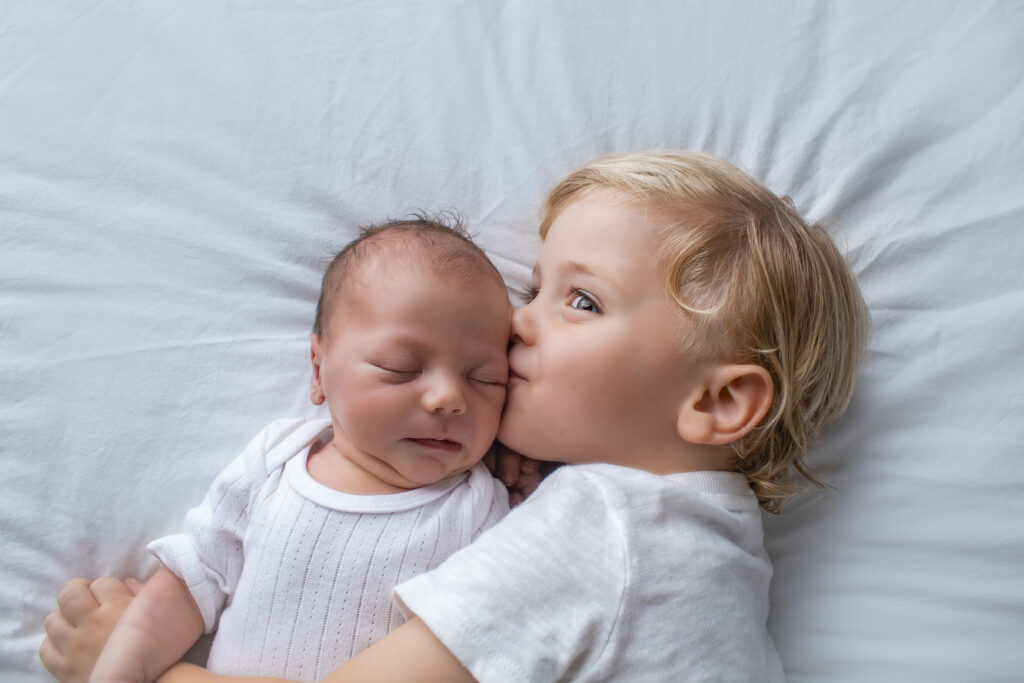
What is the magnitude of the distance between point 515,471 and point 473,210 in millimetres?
447

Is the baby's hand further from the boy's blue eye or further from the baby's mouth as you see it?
the boy's blue eye

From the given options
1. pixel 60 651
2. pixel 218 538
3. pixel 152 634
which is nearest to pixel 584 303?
pixel 218 538

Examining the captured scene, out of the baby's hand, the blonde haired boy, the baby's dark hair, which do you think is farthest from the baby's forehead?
the baby's hand

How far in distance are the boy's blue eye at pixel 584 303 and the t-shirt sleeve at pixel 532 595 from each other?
264mm

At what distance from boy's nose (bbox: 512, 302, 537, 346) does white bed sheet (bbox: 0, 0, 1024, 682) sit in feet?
0.58

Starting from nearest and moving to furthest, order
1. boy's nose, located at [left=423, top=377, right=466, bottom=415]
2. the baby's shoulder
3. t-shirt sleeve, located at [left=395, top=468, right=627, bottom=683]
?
t-shirt sleeve, located at [left=395, top=468, right=627, bottom=683] < boy's nose, located at [left=423, top=377, right=466, bottom=415] < the baby's shoulder

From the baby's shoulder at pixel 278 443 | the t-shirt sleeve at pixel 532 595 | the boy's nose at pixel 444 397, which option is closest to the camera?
the t-shirt sleeve at pixel 532 595

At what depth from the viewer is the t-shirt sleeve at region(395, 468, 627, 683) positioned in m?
0.97

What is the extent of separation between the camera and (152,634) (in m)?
1.15

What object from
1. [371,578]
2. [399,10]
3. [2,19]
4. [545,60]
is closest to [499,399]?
[371,578]

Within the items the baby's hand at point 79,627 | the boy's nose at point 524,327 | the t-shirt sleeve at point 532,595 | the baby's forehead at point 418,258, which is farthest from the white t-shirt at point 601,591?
the baby's hand at point 79,627

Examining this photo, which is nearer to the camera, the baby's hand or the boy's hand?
the baby's hand

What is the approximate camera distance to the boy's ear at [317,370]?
4.01 ft

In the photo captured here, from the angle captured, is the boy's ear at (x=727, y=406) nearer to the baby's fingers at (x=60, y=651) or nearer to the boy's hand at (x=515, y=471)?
the boy's hand at (x=515, y=471)
